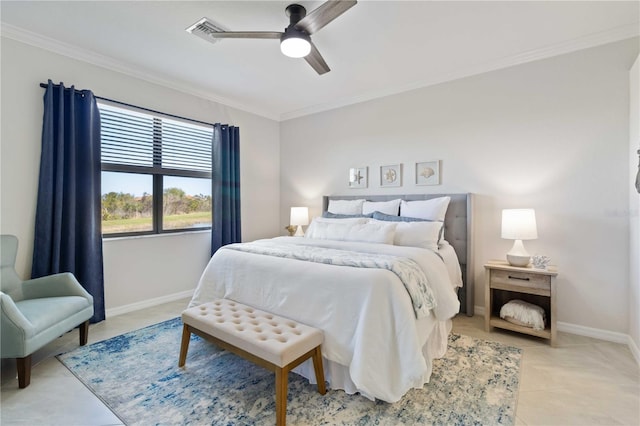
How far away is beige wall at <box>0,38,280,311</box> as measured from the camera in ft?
8.43

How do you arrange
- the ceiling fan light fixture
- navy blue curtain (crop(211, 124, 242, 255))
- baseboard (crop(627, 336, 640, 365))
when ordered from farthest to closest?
navy blue curtain (crop(211, 124, 242, 255)) < baseboard (crop(627, 336, 640, 365)) < the ceiling fan light fixture

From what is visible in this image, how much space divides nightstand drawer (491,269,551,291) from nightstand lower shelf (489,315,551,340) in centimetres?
32

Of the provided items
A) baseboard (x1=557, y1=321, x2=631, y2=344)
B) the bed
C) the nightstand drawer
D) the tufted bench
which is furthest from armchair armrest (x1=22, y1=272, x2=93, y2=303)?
baseboard (x1=557, y1=321, x2=631, y2=344)

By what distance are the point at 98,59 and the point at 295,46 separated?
224 cm

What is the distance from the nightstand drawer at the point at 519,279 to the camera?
99.6 inches

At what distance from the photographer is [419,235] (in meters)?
2.84

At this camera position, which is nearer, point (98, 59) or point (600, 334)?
point (600, 334)

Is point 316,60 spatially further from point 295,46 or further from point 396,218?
point 396,218

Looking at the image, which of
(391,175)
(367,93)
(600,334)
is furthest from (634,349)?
(367,93)

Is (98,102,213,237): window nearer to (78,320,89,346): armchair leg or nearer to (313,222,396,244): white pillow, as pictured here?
(78,320,89,346): armchair leg

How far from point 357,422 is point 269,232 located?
11.9 ft

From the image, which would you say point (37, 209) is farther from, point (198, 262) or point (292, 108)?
point (292, 108)

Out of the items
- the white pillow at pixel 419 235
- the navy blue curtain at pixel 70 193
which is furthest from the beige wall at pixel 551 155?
the navy blue curtain at pixel 70 193

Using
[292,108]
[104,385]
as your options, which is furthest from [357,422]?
[292,108]
